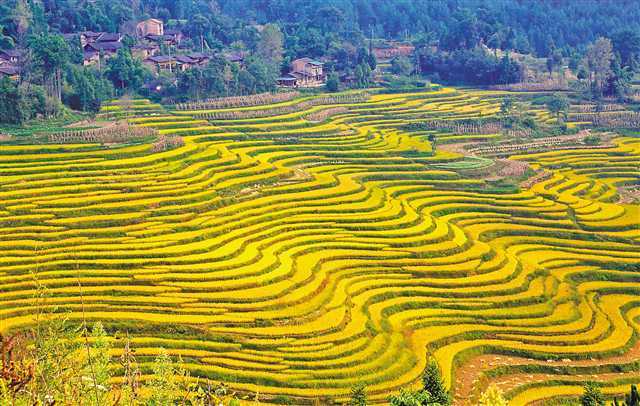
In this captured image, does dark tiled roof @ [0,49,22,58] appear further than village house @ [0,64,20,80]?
Yes

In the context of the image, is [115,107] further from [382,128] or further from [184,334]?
[184,334]

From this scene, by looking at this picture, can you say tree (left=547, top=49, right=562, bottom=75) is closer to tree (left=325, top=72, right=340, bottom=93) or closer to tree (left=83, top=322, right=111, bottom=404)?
tree (left=325, top=72, right=340, bottom=93)

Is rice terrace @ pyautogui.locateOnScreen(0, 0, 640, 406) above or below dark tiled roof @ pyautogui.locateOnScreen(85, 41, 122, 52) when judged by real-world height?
below

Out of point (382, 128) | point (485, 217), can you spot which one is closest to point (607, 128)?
point (382, 128)

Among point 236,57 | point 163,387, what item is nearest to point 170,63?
point 236,57

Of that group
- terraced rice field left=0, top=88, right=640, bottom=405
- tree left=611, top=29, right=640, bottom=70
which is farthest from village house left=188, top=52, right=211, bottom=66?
tree left=611, top=29, right=640, bottom=70

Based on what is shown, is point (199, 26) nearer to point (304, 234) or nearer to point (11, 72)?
point (11, 72)

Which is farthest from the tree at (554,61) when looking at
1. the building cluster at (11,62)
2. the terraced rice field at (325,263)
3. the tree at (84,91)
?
the building cluster at (11,62)

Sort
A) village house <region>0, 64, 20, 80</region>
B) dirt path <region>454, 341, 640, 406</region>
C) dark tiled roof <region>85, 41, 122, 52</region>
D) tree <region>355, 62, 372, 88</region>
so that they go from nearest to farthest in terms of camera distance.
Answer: dirt path <region>454, 341, 640, 406</region> → village house <region>0, 64, 20, 80</region> → dark tiled roof <region>85, 41, 122, 52</region> → tree <region>355, 62, 372, 88</region>
